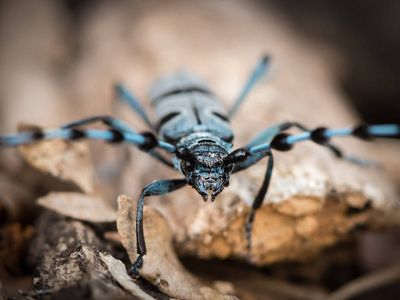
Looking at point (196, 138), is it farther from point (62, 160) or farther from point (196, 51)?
point (196, 51)

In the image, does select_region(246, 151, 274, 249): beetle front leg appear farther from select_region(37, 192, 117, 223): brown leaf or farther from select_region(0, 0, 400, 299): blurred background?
select_region(0, 0, 400, 299): blurred background

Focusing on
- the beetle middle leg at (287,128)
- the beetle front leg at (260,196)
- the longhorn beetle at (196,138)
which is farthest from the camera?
the beetle middle leg at (287,128)

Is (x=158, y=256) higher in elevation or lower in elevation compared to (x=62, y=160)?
lower

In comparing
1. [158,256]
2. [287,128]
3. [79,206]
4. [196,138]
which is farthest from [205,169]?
[287,128]

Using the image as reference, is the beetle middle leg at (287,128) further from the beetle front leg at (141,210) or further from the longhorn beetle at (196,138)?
the beetle front leg at (141,210)

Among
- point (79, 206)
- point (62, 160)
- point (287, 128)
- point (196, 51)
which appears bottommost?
point (79, 206)

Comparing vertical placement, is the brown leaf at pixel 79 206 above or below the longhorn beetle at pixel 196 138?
below

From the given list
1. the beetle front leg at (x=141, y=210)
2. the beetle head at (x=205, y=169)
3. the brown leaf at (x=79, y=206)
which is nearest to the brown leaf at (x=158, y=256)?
the beetle front leg at (x=141, y=210)
